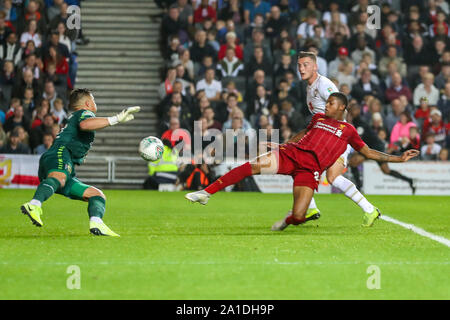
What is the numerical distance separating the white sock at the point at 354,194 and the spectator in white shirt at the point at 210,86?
10.3 metres

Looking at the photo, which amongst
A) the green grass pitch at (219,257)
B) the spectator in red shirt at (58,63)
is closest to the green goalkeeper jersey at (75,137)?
the green grass pitch at (219,257)

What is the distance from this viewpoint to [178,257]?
25.1 feet

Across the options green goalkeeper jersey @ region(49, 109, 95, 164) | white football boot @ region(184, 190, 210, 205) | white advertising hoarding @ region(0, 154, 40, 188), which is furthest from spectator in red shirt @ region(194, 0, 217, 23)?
green goalkeeper jersey @ region(49, 109, 95, 164)

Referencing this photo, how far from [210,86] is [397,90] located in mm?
4500

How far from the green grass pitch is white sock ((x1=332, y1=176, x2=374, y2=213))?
284 millimetres

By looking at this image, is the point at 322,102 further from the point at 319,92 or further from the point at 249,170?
the point at 249,170

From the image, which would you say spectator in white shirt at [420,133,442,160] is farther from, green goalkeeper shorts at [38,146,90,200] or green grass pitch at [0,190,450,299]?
green goalkeeper shorts at [38,146,90,200]

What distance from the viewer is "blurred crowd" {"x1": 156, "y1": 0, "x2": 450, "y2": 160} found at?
20.6 m

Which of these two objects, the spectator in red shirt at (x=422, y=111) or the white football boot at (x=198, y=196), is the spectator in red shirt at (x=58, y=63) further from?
the white football boot at (x=198, y=196)

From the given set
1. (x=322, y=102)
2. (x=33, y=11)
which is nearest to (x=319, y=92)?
(x=322, y=102)

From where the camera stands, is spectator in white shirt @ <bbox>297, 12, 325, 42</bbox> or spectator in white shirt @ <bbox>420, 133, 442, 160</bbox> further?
spectator in white shirt @ <bbox>297, 12, 325, 42</bbox>

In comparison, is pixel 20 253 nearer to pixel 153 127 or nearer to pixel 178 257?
pixel 178 257

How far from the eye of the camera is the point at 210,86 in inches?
843
